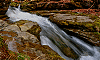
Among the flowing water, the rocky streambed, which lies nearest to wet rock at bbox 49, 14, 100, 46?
the flowing water

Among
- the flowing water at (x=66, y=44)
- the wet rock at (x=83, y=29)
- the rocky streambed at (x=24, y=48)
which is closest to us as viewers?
the rocky streambed at (x=24, y=48)

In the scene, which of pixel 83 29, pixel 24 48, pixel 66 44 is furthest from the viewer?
pixel 83 29

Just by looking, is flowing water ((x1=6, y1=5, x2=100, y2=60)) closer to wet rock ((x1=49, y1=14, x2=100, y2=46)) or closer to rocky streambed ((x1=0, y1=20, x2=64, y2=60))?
wet rock ((x1=49, y1=14, x2=100, y2=46))

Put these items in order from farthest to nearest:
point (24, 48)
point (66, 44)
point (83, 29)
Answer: point (83, 29)
point (66, 44)
point (24, 48)

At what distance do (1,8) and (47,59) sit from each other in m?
9.55

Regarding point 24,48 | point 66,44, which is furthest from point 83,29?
point 24,48

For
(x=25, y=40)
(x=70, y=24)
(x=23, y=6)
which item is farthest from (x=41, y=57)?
(x=23, y=6)

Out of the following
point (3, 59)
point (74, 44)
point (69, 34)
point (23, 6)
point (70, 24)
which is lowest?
point (74, 44)

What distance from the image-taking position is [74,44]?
18.2 feet

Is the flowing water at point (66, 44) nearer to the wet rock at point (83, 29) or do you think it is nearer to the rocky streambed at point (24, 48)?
the wet rock at point (83, 29)

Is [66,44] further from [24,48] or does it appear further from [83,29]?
[24,48]

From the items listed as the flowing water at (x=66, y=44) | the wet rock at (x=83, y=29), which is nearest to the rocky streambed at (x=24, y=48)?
the flowing water at (x=66, y=44)

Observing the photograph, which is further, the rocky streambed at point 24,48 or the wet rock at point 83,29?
the wet rock at point 83,29

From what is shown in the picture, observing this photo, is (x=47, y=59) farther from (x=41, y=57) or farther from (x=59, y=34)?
(x=59, y=34)
